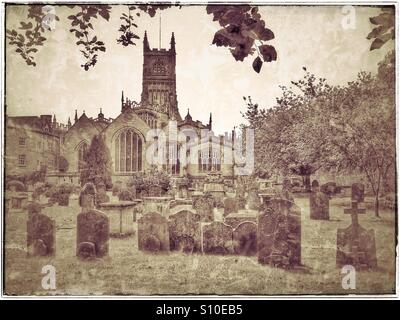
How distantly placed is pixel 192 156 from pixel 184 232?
123 cm

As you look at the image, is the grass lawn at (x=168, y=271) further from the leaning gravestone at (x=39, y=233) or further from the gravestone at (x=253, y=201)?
the gravestone at (x=253, y=201)

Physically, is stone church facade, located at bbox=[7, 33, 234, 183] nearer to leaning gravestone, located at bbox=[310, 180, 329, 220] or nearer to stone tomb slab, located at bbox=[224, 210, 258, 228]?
stone tomb slab, located at bbox=[224, 210, 258, 228]

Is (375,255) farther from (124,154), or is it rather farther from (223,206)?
(124,154)

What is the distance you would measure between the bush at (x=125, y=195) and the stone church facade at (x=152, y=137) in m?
0.19

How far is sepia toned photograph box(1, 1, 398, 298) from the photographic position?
6.42 m

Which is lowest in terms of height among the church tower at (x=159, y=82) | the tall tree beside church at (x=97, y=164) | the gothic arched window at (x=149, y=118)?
the tall tree beside church at (x=97, y=164)

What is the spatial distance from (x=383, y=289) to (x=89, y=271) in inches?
182

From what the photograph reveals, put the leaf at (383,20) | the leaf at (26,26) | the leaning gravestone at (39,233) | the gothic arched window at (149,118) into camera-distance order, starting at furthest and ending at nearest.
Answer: the gothic arched window at (149,118)
the leaning gravestone at (39,233)
the leaf at (26,26)
the leaf at (383,20)

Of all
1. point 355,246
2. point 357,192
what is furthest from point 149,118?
point 355,246

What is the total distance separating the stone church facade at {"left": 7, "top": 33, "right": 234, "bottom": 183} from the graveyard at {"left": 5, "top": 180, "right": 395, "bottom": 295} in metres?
0.58

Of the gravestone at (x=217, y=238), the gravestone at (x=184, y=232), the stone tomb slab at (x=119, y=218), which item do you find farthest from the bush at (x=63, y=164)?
the gravestone at (x=217, y=238)

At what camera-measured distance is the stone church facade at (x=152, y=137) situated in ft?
21.5

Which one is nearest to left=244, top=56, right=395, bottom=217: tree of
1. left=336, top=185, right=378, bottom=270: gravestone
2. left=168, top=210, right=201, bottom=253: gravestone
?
left=336, top=185, right=378, bottom=270: gravestone

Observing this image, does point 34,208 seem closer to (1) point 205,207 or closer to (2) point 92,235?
(2) point 92,235
